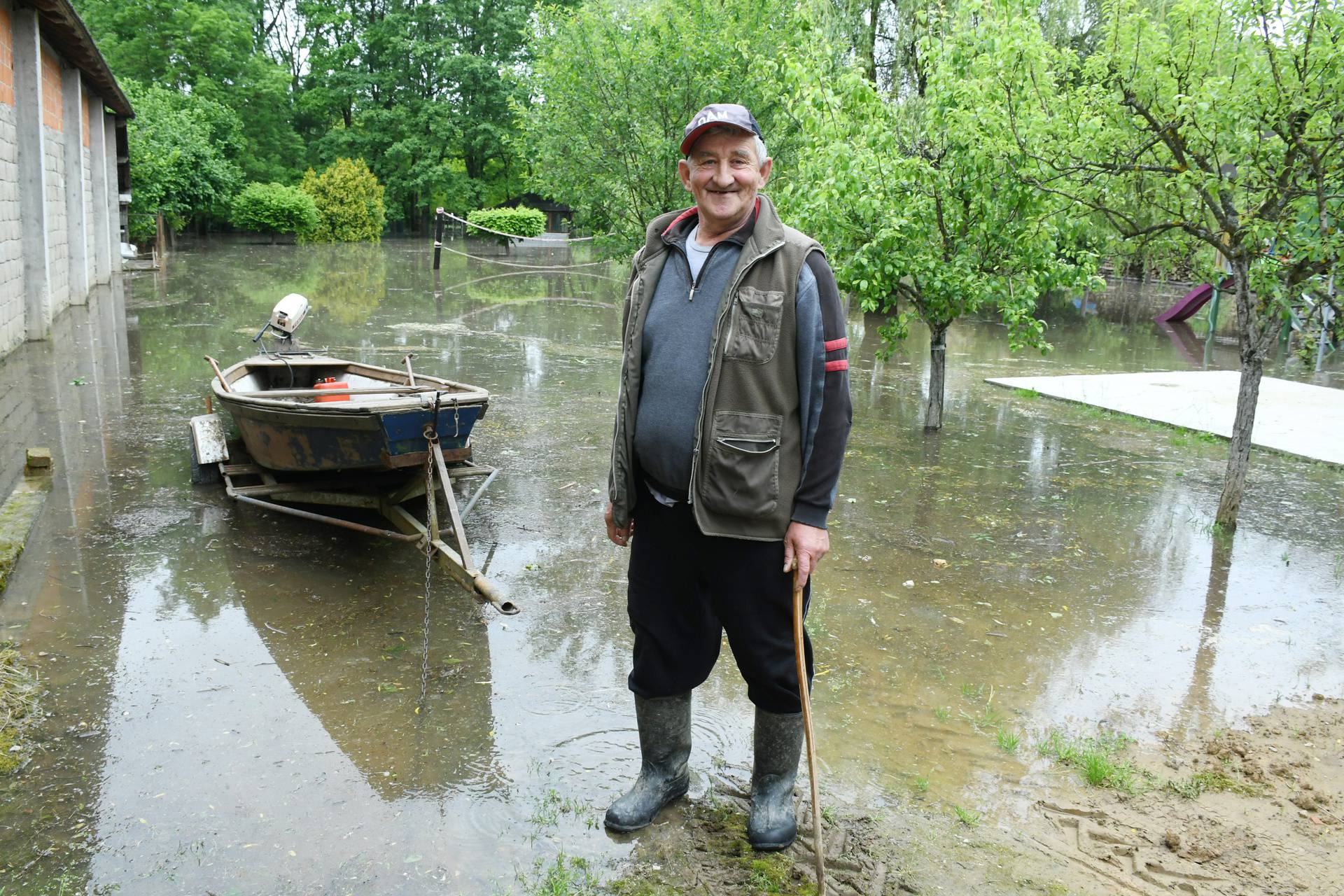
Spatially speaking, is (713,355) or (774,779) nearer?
(713,355)

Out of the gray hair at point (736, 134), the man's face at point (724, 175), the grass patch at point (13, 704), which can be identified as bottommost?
the grass patch at point (13, 704)

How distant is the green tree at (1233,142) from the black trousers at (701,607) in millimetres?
4688

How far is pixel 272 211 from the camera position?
121 ft

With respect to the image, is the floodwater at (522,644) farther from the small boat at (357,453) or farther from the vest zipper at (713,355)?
the vest zipper at (713,355)

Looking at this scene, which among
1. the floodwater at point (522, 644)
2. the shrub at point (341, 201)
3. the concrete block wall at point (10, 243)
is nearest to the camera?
the floodwater at point (522, 644)

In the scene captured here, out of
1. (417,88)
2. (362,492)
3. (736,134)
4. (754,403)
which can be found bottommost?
(362,492)

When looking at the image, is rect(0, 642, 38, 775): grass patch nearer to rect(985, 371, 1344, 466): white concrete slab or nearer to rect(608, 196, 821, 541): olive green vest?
rect(608, 196, 821, 541): olive green vest

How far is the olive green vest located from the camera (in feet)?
9.59

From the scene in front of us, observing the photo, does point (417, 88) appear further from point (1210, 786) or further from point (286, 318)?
point (1210, 786)

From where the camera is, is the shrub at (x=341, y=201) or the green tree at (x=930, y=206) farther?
the shrub at (x=341, y=201)

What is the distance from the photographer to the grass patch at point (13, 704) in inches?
146

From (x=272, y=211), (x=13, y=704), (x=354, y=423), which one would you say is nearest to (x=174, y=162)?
(x=272, y=211)

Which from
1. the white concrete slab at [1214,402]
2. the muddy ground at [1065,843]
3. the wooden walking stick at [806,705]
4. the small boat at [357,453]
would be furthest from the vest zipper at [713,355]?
the white concrete slab at [1214,402]

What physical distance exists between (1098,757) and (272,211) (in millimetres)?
37950
